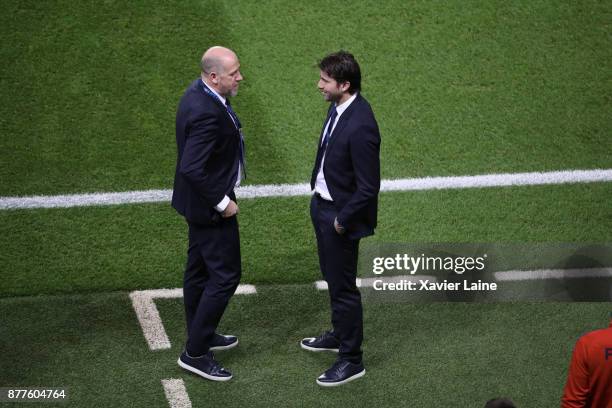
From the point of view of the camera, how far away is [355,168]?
6.35 m

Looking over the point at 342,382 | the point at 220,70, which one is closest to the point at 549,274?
the point at 342,382

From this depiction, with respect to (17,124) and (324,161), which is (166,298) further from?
(17,124)

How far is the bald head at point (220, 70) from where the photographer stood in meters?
6.43

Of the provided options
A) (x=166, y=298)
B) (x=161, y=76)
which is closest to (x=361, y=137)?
(x=166, y=298)

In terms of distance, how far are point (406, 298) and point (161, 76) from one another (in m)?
3.69

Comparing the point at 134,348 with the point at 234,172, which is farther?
the point at 134,348

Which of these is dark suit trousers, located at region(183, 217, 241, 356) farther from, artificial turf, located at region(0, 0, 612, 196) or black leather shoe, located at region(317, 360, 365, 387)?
artificial turf, located at region(0, 0, 612, 196)

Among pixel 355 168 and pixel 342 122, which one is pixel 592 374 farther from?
pixel 342 122

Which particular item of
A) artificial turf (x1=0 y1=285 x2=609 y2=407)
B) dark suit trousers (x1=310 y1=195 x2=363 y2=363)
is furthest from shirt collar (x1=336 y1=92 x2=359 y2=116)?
artificial turf (x1=0 y1=285 x2=609 y2=407)

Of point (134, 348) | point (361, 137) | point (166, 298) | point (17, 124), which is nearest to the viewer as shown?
point (361, 137)

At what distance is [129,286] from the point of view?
320 inches

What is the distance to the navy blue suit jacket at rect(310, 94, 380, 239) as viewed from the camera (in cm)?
630

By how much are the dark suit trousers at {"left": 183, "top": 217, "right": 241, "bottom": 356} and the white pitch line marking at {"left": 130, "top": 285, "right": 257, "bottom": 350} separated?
462 millimetres

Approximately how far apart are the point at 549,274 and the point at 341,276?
2366mm
